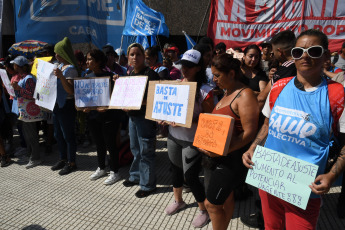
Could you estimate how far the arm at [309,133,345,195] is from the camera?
1323mm

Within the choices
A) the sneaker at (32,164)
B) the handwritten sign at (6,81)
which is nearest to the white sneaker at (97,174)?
the sneaker at (32,164)

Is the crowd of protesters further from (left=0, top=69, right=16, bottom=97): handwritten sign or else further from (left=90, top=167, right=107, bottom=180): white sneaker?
(left=0, top=69, right=16, bottom=97): handwritten sign

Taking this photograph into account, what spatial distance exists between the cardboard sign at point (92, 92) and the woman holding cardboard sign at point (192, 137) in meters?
1.36

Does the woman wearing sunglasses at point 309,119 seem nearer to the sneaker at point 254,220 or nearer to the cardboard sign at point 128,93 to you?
the sneaker at point 254,220

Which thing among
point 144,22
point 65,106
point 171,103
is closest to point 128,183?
point 65,106

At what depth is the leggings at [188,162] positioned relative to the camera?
242 cm

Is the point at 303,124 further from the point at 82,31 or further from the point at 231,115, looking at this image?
the point at 82,31

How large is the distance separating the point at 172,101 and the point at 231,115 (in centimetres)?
79

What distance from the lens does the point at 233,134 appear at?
189cm

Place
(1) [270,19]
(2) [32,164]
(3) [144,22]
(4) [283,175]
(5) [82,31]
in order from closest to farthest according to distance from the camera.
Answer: (4) [283,175]
(2) [32,164]
(3) [144,22]
(5) [82,31]
(1) [270,19]

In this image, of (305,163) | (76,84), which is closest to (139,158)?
(76,84)

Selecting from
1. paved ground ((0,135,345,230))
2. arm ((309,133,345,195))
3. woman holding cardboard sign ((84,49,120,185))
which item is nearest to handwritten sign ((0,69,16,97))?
paved ground ((0,135,345,230))

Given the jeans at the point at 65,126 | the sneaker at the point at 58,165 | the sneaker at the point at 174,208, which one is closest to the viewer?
the sneaker at the point at 174,208

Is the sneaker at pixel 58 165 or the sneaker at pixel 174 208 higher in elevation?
the sneaker at pixel 174 208
